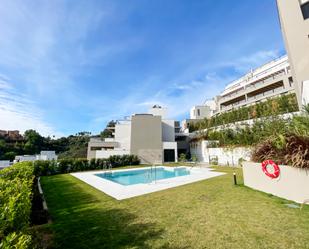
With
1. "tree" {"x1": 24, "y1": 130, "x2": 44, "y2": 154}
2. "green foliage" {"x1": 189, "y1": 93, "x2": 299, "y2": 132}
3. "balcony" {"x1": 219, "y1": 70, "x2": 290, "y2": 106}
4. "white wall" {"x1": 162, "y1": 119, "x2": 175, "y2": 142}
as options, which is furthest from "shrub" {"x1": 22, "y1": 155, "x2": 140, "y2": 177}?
"tree" {"x1": 24, "y1": 130, "x2": 44, "y2": 154}

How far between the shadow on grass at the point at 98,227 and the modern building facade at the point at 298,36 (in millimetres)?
13437

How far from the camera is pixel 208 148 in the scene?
2391 cm

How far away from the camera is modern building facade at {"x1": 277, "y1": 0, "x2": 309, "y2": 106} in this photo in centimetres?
1170

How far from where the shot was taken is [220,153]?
838 inches

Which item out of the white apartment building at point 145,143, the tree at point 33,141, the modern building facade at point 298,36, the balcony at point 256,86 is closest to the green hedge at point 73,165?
the white apartment building at point 145,143

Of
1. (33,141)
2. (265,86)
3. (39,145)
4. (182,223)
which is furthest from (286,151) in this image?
(39,145)

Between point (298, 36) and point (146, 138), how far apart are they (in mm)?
21110

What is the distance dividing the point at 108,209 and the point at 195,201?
3268 mm

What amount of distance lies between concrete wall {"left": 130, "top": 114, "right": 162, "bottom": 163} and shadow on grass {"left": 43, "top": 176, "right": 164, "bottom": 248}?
1965cm

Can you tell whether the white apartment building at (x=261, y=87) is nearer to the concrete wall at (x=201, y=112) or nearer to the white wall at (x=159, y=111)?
the concrete wall at (x=201, y=112)

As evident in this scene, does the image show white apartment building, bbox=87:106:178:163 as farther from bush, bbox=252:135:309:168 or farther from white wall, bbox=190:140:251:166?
bush, bbox=252:135:309:168

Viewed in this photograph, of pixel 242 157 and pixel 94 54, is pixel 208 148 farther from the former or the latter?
pixel 94 54

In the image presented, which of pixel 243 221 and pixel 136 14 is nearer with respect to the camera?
pixel 243 221

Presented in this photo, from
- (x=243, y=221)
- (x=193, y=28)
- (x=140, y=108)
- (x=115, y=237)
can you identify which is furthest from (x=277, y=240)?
(x=140, y=108)
